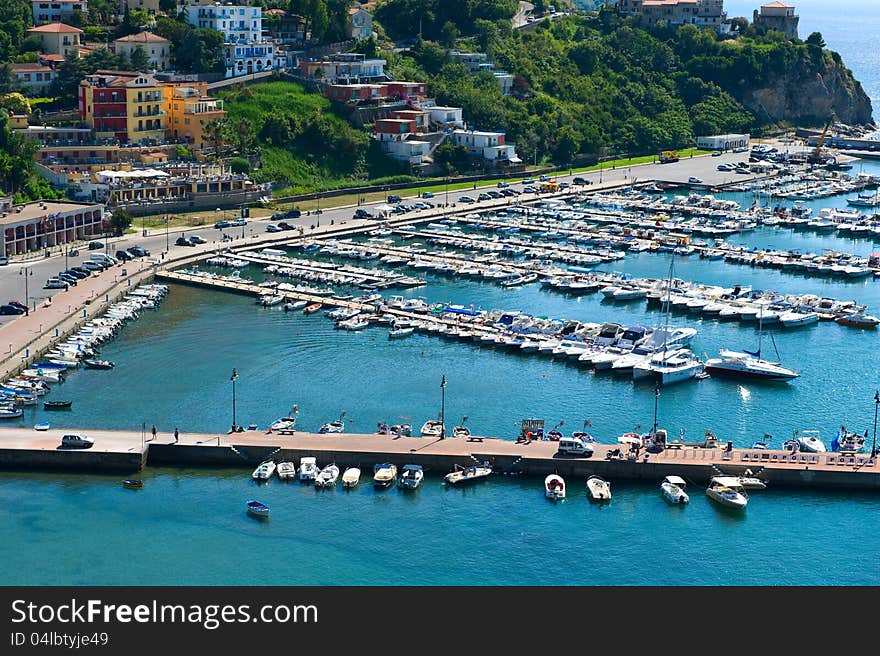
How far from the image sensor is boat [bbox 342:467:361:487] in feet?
138

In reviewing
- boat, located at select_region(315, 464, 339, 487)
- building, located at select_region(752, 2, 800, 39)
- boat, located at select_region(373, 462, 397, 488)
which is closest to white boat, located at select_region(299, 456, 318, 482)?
boat, located at select_region(315, 464, 339, 487)

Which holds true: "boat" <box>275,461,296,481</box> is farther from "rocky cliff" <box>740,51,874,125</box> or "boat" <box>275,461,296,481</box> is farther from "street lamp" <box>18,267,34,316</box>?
"rocky cliff" <box>740,51,874,125</box>

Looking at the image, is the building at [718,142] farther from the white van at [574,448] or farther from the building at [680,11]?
the white van at [574,448]

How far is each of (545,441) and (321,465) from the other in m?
7.27

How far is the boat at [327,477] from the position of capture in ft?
138

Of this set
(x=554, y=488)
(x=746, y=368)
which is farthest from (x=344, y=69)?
(x=554, y=488)

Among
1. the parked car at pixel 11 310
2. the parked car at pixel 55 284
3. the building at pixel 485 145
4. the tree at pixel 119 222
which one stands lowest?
the parked car at pixel 11 310

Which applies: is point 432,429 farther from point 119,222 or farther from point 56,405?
point 119,222

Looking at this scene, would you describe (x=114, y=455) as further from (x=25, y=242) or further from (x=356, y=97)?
(x=356, y=97)

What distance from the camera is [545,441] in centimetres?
4503

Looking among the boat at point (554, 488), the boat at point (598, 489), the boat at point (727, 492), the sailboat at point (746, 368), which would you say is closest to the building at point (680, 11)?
the sailboat at point (746, 368)

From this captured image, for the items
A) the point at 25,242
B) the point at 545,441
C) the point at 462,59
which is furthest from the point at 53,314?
the point at 462,59

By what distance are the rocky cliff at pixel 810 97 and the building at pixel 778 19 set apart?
9981 mm

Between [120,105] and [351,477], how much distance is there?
5126cm
